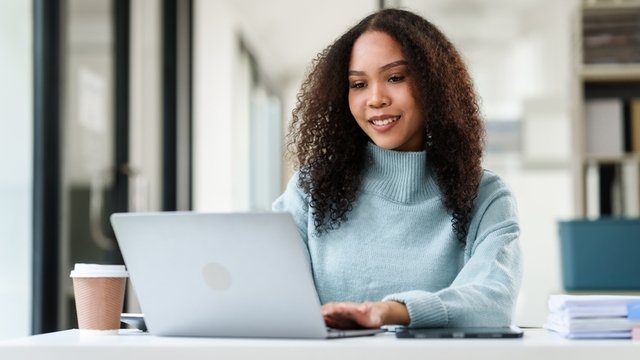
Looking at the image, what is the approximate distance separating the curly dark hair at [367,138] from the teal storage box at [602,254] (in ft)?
6.52

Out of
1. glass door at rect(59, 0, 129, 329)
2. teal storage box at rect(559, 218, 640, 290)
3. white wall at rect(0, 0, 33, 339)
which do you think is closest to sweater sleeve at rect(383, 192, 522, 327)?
white wall at rect(0, 0, 33, 339)

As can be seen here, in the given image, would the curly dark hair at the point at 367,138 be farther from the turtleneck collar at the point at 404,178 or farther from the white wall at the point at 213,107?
the white wall at the point at 213,107

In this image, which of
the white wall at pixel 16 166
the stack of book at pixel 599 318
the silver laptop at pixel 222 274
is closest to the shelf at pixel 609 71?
the white wall at pixel 16 166

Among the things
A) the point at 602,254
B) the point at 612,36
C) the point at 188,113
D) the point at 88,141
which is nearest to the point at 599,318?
the point at 602,254

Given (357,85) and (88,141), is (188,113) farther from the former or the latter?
(357,85)

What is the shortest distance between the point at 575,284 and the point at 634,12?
3.64 feet

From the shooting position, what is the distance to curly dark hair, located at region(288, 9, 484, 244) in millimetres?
1853

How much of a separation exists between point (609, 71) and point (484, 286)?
262cm

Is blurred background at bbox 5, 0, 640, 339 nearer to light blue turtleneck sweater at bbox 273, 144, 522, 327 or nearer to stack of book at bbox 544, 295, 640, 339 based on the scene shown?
light blue turtleneck sweater at bbox 273, 144, 522, 327

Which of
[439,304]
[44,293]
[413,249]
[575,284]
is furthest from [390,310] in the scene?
[575,284]

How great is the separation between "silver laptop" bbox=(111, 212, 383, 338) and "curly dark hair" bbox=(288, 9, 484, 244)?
0.52 metres

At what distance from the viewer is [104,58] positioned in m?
4.05

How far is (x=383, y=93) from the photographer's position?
1.84m

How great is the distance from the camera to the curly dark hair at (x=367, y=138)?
6.08 ft
